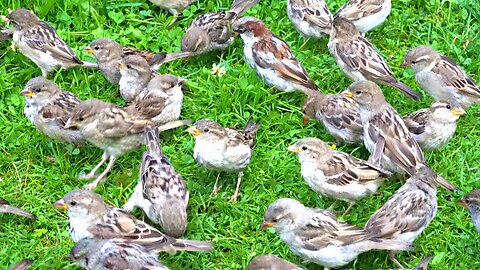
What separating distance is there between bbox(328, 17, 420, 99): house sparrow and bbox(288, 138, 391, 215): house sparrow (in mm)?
1303

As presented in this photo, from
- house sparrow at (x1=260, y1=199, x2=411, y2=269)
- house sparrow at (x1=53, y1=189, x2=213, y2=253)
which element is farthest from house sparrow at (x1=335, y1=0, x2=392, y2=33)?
house sparrow at (x1=53, y1=189, x2=213, y2=253)

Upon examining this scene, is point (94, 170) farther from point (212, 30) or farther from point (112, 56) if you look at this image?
point (212, 30)

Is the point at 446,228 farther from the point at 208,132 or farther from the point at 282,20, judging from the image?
the point at 282,20

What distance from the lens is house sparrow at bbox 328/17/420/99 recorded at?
909 centimetres

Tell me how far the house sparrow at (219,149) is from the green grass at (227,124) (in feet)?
0.76

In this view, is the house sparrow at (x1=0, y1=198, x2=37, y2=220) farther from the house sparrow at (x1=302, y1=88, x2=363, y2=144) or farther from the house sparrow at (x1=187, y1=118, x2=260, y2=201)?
the house sparrow at (x1=302, y1=88, x2=363, y2=144)

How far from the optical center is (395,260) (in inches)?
294

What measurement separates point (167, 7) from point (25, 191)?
2856 mm

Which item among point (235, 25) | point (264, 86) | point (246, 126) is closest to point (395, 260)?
point (246, 126)

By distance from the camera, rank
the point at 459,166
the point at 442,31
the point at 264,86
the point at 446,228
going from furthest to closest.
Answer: the point at 442,31 < the point at 264,86 < the point at 459,166 < the point at 446,228

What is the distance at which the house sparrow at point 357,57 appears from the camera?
29.8 feet

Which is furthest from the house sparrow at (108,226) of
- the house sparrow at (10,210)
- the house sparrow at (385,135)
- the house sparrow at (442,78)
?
the house sparrow at (442,78)

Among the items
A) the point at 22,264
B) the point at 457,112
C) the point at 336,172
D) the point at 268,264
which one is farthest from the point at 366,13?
the point at 22,264

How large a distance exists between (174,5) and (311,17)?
154cm
